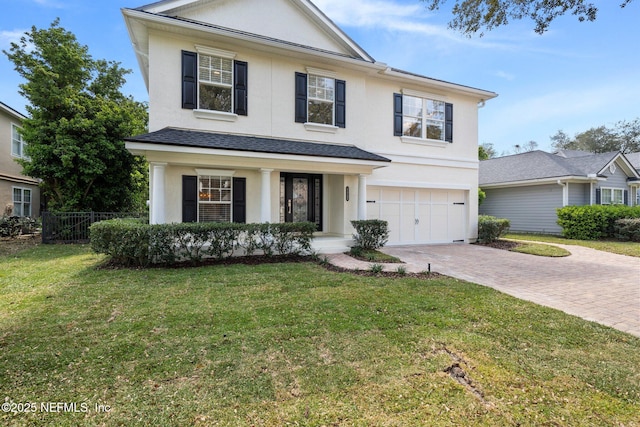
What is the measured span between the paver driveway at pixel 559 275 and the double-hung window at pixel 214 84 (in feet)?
23.0

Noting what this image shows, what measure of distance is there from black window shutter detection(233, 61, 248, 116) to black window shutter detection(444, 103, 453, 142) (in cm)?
828

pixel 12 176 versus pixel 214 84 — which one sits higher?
pixel 214 84

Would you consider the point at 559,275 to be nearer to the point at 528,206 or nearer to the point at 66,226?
the point at 528,206

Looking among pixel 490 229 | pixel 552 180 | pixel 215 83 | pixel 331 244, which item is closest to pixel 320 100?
pixel 215 83

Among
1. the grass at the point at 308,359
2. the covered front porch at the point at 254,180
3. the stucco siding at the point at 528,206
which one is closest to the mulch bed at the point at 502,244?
the covered front porch at the point at 254,180

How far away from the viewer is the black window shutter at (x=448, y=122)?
12.9 meters

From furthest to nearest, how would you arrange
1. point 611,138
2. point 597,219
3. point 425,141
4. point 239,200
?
1. point 611,138
2. point 597,219
3. point 425,141
4. point 239,200


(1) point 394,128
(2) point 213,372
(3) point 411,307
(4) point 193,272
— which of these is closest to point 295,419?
(2) point 213,372

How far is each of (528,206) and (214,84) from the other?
18522mm

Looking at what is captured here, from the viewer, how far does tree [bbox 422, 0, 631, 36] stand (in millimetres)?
5879

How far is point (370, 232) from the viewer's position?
9.84m

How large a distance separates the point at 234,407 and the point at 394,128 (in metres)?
11.4

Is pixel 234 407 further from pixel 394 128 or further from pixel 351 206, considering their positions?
pixel 394 128

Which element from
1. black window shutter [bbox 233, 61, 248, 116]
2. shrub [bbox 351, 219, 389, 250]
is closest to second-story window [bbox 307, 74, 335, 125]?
black window shutter [bbox 233, 61, 248, 116]
